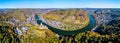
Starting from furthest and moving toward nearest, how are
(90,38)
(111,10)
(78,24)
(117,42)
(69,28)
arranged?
1. (111,10)
2. (78,24)
3. (69,28)
4. (90,38)
5. (117,42)

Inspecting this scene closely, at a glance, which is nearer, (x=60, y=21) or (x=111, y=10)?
(x=60, y=21)

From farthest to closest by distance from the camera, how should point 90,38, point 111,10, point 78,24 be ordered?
point 111,10 < point 78,24 < point 90,38

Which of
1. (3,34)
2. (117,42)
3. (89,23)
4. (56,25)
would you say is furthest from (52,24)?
(117,42)

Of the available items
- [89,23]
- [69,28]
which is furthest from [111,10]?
[69,28]

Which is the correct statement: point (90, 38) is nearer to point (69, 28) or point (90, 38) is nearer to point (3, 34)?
point (3, 34)

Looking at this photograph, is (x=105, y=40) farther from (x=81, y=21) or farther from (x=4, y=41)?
(x=81, y=21)

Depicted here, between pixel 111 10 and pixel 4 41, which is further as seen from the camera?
pixel 111 10

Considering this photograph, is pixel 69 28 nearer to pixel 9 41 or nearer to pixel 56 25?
pixel 56 25

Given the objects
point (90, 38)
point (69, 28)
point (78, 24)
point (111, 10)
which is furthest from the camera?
point (111, 10)

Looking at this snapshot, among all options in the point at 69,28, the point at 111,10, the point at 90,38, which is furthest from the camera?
the point at 111,10
